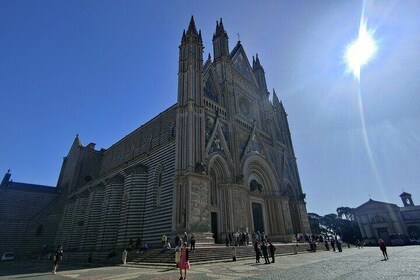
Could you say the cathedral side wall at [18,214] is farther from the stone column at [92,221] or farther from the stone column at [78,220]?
the stone column at [92,221]

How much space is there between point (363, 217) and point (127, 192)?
174 feet

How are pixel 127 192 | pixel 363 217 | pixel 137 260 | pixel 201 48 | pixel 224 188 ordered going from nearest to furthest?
pixel 137 260 < pixel 224 188 < pixel 127 192 < pixel 201 48 < pixel 363 217

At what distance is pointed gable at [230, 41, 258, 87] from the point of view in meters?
31.2

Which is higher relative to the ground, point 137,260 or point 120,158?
point 120,158

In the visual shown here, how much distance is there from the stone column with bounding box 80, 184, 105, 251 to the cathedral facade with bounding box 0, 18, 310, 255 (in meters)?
0.10

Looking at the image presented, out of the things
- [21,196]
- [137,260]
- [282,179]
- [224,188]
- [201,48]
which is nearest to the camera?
[137,260]

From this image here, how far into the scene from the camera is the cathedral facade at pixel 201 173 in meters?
18.6

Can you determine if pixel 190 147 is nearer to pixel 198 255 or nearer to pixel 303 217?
pixel 198 255

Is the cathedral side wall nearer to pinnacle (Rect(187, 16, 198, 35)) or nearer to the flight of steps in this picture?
the flight of steps

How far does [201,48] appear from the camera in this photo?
24.3m

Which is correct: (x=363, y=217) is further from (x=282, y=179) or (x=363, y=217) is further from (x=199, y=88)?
(x=199, y=88)

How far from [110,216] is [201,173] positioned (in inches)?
410

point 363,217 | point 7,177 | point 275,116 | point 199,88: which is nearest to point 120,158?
point 199,88

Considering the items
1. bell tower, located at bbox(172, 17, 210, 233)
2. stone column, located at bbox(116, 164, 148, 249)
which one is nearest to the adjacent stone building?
bell tower, located at bbox(172, 17, 210, 233)
